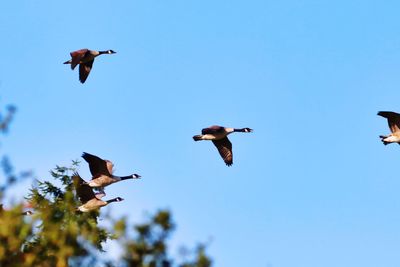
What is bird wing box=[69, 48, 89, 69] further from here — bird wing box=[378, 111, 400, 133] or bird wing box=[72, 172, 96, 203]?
bird wing box=[378, 111, 400, 133]

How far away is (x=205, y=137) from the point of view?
1097 inches

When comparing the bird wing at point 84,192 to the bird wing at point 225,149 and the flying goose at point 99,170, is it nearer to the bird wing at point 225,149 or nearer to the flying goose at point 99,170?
the flying goose at point 99,170

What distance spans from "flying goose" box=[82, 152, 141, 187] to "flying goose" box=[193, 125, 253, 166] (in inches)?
120

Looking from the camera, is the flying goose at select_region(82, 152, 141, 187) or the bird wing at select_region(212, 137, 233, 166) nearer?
the flying goose at select_region(82, 152, 141, 187)

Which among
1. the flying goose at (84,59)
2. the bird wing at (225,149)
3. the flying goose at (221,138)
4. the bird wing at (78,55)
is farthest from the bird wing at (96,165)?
the bird wing at (225,149)

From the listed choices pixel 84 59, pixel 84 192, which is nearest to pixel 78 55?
pixel 84 59

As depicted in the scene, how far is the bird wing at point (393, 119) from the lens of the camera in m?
26.9

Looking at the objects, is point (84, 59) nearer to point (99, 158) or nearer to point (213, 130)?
point (99, 158)

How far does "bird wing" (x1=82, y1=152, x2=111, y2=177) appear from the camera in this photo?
85.7ft

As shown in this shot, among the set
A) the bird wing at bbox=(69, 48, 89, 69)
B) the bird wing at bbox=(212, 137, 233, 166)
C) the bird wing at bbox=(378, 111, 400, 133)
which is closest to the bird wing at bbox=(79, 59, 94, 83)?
the bird wing at bbox=(69, 48, 89, 69)

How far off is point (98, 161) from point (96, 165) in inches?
5.5

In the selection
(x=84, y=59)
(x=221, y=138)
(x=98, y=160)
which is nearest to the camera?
(x=98, y=160)

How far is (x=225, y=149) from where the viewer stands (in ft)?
95.0

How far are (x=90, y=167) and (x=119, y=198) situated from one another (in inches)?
183
